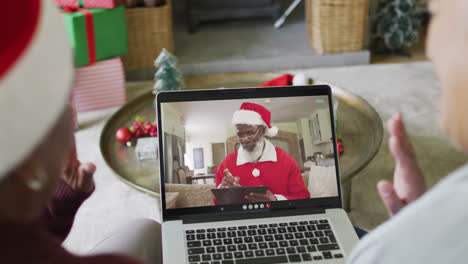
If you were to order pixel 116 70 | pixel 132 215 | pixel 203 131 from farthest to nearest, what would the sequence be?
pixel 116 70
pixel 132 215
pixel 203 131

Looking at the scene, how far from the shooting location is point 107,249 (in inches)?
37.3

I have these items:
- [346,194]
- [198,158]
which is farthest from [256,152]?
[346,194]

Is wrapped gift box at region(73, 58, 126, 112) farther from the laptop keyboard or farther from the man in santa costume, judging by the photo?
the laptop keyboard

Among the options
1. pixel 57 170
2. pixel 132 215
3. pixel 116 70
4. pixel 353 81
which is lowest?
pixel 132 215

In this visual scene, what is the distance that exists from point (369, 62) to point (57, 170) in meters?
3.21

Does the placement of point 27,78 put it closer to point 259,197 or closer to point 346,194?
point 259,197

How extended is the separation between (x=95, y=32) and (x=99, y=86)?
351 millimetres

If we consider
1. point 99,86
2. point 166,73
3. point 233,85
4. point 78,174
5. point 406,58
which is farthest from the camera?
point 406,58

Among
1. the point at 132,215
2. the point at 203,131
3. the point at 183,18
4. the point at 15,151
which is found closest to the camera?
the point at 15,151

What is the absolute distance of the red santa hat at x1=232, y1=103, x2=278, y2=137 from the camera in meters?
1.04

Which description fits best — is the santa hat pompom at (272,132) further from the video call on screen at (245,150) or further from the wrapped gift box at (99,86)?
the wrapped gift box at (99,86)

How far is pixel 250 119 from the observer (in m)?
1.05

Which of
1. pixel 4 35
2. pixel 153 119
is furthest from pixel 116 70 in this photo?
pixel 4 35

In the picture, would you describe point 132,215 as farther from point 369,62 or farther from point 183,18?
point 183,18
